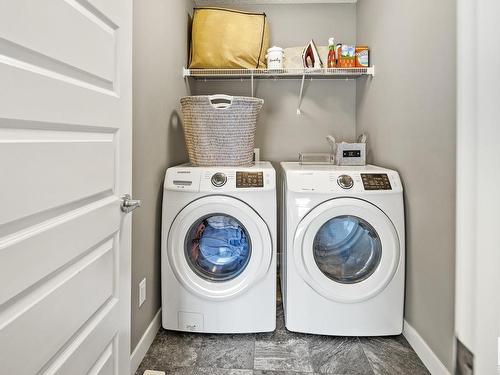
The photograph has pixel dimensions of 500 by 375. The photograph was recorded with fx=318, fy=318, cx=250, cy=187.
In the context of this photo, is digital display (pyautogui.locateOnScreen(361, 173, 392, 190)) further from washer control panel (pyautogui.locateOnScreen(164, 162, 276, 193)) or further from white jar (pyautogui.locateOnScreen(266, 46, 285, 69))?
white jar (pyautogui.locateOnScreen(266, 46, 285, 69))

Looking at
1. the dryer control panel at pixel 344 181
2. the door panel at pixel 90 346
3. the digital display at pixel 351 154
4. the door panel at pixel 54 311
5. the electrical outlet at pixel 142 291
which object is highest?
the digital display at pixel 351 154

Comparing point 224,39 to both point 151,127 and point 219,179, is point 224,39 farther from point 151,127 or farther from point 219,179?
point 219,179

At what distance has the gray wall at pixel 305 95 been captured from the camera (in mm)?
2625

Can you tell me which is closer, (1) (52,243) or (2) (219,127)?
(1) (52,243)

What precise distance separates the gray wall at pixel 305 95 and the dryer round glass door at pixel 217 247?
108cm

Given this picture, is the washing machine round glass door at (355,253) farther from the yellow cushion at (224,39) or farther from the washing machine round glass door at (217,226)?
the yellow cushion at (224,39)

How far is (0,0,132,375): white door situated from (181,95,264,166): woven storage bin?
727 millimetres

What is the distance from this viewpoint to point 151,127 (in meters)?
1.67

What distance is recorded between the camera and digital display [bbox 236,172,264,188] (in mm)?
1721

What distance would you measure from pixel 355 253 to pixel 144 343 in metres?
1.21

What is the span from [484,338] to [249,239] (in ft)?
4.28

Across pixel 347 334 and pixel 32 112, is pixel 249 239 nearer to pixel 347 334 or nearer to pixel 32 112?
pixel 347 334

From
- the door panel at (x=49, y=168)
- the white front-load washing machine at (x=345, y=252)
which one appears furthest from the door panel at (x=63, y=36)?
the white front-load washing machine at (x=345, y=252)

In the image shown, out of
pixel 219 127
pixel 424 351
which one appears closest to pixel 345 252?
pixel 424 351
